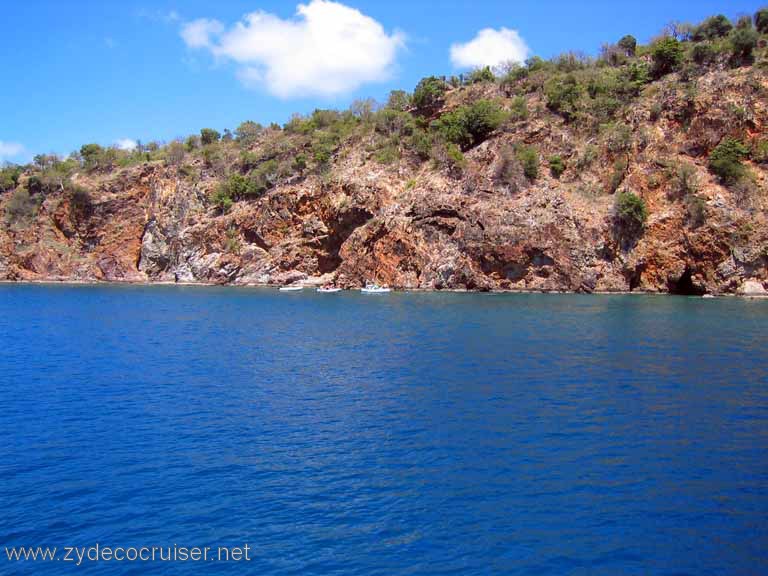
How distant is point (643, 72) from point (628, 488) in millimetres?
86716

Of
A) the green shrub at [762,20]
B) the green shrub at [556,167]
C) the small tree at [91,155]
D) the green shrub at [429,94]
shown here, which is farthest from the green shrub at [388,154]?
the small tree at [91,155]

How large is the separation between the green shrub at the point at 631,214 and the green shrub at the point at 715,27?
117 feet

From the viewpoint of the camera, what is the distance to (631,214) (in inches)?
2847

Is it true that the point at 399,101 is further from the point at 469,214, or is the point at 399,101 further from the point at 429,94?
the point at 469,214

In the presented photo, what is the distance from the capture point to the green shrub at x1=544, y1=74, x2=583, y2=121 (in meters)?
89.9

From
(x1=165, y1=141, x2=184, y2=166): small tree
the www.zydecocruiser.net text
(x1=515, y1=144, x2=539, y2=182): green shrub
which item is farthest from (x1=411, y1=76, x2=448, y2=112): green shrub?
the www.zydecocruiser.net text

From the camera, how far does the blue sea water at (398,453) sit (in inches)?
512

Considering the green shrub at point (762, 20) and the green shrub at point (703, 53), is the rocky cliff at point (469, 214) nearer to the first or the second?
the green shrub at point (703, 53)

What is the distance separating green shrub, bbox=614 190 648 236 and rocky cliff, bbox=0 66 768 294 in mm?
977

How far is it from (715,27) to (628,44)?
14581mm

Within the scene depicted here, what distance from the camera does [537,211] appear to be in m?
76.8

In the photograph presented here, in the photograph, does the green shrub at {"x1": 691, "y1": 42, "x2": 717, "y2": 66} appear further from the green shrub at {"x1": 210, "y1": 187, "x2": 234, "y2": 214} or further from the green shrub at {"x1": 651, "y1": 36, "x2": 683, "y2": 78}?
the green shrub at {"x1": 210, "y1": 187, "x2": 234, "y2": 214}

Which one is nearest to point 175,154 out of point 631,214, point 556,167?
point 556,167

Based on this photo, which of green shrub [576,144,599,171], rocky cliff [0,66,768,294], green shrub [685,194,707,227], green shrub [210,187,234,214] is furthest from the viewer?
green shrub [210,187,234,214]
